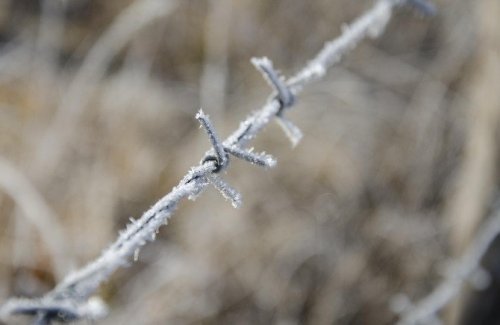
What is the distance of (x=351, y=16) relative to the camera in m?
2.17

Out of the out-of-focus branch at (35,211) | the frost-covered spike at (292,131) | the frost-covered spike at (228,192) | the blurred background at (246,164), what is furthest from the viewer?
the blurred background at (246,164)

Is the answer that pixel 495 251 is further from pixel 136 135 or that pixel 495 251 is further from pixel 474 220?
pixel 136 135

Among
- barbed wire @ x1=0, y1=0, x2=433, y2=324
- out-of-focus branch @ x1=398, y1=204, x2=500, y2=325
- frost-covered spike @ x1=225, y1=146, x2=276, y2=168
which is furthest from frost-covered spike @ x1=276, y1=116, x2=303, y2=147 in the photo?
out-of-focus branch @ x1=398, y1=204, x2=500, y2=325

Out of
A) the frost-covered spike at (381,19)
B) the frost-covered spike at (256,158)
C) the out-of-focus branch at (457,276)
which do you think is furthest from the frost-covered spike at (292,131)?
the out-of-focus branch at (457,276)

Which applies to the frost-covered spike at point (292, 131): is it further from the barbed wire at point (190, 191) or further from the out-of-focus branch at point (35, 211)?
the out-of-focus branch at point (35, 211)

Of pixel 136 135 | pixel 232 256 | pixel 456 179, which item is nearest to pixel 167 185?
pixel 136 135

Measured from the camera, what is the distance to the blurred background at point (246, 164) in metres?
1.59

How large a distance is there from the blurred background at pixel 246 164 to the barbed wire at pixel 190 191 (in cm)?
81

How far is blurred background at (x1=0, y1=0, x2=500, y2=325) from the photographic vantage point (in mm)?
1590

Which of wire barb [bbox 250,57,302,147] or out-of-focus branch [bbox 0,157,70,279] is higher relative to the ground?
out-of-focus branch [bbox 0,157,70,279]

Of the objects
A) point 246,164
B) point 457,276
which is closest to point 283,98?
point 457,276

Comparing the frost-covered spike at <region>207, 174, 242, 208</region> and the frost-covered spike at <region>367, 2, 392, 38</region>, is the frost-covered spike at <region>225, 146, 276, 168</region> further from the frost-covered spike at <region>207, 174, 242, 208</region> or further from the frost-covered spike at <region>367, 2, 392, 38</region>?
the frost-covered spike at <region>367, 2, 392, 38</region>

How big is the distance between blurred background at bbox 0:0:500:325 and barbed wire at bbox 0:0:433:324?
2.67 ft

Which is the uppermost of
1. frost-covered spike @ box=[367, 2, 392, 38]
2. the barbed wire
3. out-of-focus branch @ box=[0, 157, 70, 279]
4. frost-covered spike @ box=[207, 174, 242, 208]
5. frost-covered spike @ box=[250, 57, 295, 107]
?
out-of-focus branch @ box=[0, 157, 70, 279]
